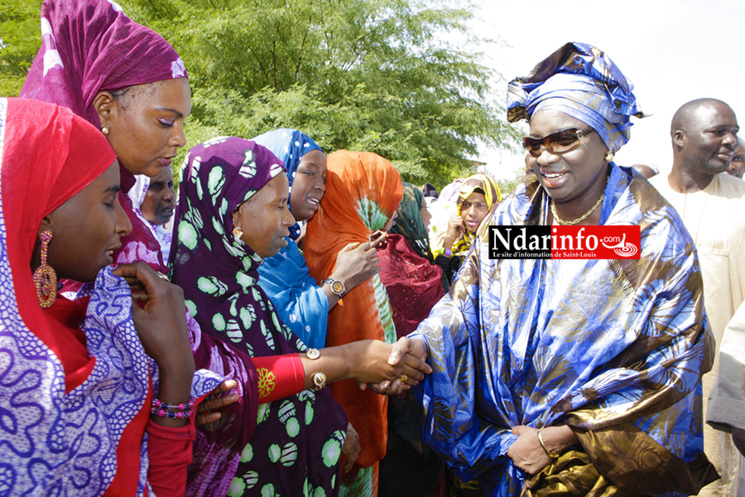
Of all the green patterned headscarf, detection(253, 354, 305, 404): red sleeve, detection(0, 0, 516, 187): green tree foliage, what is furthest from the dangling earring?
detection(0, 0, 516, 187): green tree foliage

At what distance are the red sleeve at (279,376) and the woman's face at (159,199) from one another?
1.67 metres

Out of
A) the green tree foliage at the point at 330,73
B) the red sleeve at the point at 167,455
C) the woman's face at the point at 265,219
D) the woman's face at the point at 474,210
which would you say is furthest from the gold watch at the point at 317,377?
the green tree foliage at the point at 330,73

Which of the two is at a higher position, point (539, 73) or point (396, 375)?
point (539, 73)

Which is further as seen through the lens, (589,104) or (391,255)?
(391,255)

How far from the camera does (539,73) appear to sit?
7.18 feet

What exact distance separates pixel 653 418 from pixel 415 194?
273cm

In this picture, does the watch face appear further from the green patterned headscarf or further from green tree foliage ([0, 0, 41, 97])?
green tree foliage ([0, 0, 41, 97])

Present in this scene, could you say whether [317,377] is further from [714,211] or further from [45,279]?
[714,211]

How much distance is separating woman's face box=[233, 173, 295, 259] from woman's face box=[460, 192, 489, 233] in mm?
2742

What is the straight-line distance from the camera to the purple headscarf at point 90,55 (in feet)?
5.31

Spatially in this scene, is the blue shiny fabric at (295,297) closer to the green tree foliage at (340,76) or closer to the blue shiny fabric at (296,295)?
the blue shiny fabric at (296,295)

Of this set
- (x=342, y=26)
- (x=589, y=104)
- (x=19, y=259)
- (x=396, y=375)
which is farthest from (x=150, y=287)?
(x=342, y=26)

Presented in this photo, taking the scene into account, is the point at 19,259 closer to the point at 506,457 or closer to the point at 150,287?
the point at 150,287

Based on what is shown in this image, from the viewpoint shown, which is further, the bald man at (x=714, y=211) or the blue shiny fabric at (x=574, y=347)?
the bald man at (x=714, y=211)
